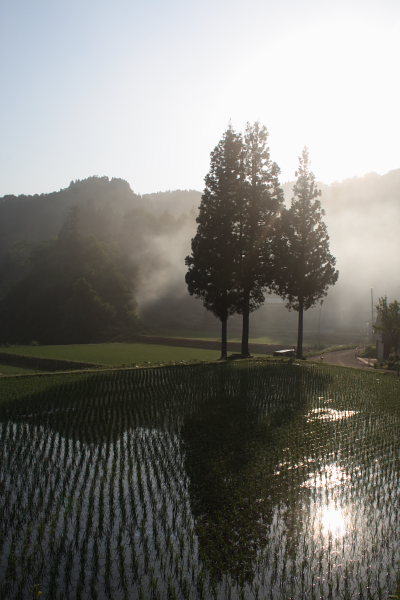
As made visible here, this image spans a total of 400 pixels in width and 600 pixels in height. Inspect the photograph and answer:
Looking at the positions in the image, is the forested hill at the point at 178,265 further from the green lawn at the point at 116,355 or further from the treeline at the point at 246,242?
the treeline at the point at 246,242

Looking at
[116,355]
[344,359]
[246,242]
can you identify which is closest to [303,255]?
[246,242]

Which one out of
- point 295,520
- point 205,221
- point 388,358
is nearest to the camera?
point 295,520

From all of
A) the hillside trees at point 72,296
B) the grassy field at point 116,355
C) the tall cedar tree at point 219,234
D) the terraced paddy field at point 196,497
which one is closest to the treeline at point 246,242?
the tall cedar tree at point 219,234

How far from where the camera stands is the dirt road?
4270cm

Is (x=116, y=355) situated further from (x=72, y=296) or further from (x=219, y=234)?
(x=72, y=296)

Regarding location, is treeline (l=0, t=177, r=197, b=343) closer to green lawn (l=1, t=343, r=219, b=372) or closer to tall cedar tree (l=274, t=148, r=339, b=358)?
green lawn (l=1, t=343, r=219, b=372)

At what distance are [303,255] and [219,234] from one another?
6974 millimetres

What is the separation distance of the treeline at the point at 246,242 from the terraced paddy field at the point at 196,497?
692 inches

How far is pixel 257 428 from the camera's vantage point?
58.7ft

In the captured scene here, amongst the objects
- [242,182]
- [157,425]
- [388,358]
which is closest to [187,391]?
[157,425]

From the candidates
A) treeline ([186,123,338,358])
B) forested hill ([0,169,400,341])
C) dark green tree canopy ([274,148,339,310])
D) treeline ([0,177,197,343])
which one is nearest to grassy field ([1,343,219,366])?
treeline ([186,123,338,358])

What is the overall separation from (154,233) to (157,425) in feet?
305

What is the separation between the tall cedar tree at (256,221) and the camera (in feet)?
130

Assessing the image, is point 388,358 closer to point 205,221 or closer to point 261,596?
point 205,221
